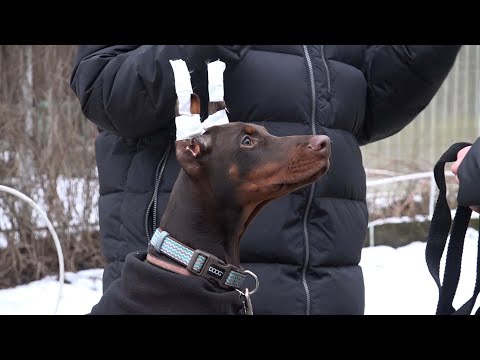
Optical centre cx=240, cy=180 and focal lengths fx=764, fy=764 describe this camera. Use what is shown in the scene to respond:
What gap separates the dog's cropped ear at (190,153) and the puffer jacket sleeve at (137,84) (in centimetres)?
12

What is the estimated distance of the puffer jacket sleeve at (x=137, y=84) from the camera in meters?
2.20

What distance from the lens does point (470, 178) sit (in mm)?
1559

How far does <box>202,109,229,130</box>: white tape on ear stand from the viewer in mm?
2244

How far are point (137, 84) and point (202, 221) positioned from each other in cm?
44

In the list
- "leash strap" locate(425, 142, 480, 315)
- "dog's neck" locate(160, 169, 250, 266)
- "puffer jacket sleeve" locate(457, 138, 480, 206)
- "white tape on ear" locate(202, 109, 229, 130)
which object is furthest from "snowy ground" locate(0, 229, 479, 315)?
"puffer jacket sleeve" locate(457, 138, 480, 206)

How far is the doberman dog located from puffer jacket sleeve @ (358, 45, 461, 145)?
21.2 inches

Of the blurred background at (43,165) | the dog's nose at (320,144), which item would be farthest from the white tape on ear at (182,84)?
the blurred background at (43,165)

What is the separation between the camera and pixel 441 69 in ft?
8.34

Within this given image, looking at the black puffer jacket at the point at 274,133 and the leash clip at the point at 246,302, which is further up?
the black puffer jacket at the point at 274,133

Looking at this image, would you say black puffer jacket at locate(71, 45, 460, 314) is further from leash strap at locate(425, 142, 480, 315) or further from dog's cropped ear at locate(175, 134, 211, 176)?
leash strap at locate(425, 142, 480, 315)

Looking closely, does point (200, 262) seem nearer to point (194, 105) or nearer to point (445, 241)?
point (194, 105)

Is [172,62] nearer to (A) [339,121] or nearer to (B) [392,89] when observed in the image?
(A) [339,121]

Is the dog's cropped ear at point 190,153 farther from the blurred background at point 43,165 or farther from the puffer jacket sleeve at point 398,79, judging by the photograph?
the blurred background at point 43,165
